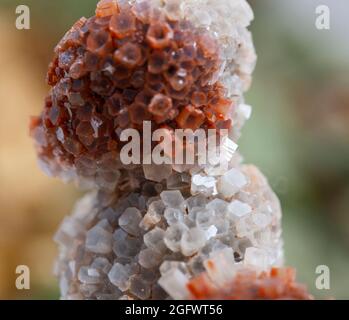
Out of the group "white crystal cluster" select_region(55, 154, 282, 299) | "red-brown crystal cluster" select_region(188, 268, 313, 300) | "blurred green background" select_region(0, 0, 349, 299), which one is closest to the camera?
"red-brown crystal cluster" select_region(188, 268, 313, 300)

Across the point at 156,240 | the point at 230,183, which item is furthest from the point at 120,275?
the point at 230,183

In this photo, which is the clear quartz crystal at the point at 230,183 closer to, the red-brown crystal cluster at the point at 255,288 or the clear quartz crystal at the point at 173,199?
the clear quartz crystal at the point at 173,199

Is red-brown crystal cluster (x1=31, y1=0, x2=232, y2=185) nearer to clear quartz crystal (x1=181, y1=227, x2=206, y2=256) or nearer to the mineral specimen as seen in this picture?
the mineral specimen

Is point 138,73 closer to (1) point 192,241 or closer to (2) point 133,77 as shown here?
(2) point 133,77

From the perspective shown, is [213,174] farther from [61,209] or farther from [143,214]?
[61,209]

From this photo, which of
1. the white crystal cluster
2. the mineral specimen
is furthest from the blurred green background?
the mineral specimen

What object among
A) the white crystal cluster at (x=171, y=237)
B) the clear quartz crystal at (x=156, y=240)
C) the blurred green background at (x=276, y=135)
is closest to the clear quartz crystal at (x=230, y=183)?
the white crystal cluster at (x=171, y=237)

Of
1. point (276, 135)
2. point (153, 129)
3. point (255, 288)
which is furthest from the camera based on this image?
point (276, 135)
